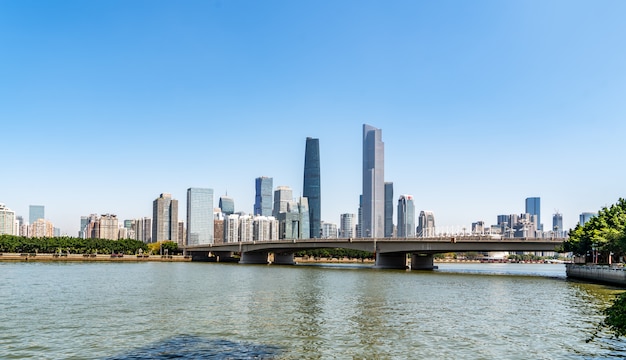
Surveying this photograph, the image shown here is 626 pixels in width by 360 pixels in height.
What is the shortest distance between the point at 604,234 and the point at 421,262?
6934cm

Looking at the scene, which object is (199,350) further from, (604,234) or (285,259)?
(285,259)

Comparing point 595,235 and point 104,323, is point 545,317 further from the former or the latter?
point 595,235

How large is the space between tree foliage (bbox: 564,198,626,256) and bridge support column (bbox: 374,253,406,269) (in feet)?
153

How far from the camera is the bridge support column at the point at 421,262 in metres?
164

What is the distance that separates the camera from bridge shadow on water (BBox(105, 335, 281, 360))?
101ft

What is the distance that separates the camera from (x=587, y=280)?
10331 cm

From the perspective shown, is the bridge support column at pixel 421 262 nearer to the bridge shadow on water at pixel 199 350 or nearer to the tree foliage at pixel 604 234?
the tree foliage at pixel 604 234

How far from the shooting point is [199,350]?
32.5 meters

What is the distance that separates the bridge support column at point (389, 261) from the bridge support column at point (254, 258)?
50432 mm

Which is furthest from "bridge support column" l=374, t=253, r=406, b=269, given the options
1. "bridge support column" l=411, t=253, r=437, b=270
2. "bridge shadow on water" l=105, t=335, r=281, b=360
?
"bridge shadow on water" l=105, t=335, r=281, b=360

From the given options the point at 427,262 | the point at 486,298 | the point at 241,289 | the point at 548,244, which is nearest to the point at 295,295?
the point at 241,289

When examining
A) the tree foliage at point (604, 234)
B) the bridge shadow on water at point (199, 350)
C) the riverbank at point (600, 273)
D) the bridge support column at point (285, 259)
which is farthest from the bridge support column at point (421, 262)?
the bridge shadow on water at point (199, 350)

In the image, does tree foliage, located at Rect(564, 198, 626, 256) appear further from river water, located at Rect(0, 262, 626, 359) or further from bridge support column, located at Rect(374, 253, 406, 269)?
bridge support column, located at Rect(374, 253, 406, 269)

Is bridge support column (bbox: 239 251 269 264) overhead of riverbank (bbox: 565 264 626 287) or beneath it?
beneath
